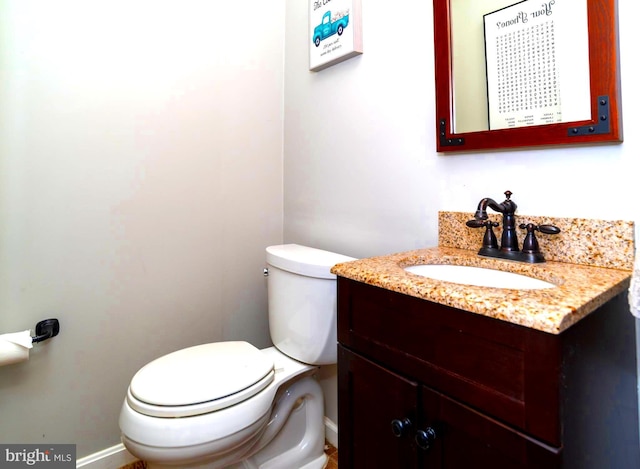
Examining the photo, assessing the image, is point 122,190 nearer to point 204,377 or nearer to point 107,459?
point 204,377

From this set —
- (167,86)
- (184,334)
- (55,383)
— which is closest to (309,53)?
(167,86)

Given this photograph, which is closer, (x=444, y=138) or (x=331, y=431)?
(x=444, y=138)

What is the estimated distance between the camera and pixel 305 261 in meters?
1.20

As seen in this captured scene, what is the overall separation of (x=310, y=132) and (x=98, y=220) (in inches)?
35.5

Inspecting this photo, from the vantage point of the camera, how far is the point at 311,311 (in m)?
1.19

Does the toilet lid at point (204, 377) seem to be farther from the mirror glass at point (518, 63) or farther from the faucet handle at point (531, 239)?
the mirror glass at point (518, 63)

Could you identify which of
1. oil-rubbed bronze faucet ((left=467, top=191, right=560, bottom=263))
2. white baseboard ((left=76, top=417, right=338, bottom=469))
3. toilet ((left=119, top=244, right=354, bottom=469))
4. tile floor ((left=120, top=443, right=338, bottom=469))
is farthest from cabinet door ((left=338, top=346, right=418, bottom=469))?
white baseboard ((left=76, top=417, right=338, bottom=469))

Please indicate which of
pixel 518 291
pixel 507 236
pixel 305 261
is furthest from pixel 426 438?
pixel 305 261

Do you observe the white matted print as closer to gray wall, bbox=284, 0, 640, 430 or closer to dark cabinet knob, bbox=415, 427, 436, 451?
gray wall, bbox=284, 0, 640, 430

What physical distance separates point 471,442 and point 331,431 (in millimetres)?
1014

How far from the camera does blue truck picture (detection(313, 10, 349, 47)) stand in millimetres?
1363

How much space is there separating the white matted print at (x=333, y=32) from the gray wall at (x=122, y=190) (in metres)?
0.29

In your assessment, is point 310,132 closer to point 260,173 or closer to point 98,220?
point 260,173

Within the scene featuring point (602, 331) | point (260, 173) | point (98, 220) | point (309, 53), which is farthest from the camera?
point (260, 173)
